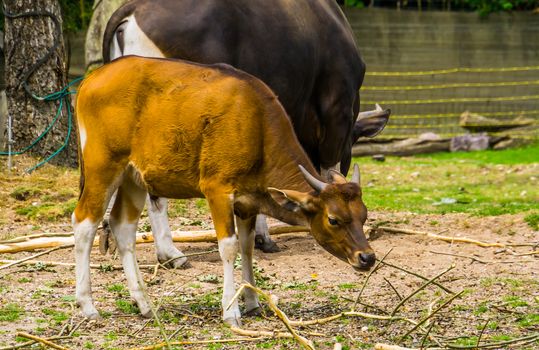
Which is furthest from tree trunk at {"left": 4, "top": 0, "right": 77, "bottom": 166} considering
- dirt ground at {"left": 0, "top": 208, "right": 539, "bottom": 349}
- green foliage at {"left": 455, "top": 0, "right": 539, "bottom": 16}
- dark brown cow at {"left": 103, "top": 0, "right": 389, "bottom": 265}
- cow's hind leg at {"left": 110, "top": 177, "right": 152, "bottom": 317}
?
green foliage at {"left": 455, "top": 0, "right": 539, "bottom": 16}

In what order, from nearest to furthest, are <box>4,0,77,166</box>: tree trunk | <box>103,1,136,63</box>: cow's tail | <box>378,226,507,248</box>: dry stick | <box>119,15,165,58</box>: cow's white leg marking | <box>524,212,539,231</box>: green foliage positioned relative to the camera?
<box>119,15,165,58</box>: cow's white leg marking → <box>103,1,136,63</box>: cow's tail → <box>378,226,507,248</box>: dry stick → <box>524,212,539,231</box>: green foliage → <box>4,0,77,166</box>: tree trunk

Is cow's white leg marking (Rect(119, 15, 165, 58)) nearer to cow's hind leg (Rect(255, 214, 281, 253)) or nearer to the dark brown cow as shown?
the dark brown cow

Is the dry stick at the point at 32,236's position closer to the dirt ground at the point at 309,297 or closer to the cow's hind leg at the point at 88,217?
the dirt ground at the point at 309,297

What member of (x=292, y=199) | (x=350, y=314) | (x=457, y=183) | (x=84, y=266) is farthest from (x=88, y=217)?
(x=457, y=183)

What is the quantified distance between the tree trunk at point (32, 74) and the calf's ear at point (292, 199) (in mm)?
6202

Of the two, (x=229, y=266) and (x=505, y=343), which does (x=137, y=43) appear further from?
(x=505, y=343)

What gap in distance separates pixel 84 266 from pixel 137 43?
200 centimetres

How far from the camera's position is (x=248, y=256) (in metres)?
6.39

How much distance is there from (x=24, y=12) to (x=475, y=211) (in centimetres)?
517

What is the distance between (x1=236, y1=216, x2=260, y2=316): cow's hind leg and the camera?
6.31m

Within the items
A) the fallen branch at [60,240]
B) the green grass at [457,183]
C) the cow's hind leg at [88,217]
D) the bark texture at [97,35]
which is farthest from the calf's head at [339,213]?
the bark texture at [97,35]

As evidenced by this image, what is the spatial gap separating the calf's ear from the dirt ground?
685mm

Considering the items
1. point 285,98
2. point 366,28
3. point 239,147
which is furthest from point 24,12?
point 366,28

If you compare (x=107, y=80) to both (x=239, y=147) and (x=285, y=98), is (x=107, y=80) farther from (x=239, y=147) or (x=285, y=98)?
(x=285, y=98)
